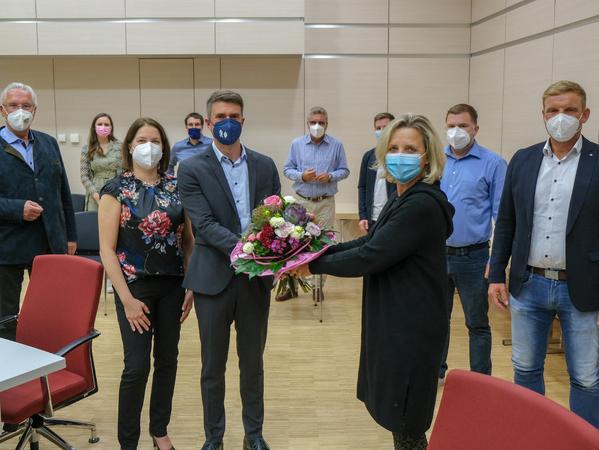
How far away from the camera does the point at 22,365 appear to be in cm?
197

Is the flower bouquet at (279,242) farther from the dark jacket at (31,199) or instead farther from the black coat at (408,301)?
the dark jacket at (31,199)

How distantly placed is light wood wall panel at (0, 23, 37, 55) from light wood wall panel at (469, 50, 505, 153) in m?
5.15

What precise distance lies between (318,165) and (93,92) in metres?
3.26

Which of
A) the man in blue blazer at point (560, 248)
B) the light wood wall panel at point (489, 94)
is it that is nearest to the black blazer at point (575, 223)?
the man in blue blazer at point (560, 248)

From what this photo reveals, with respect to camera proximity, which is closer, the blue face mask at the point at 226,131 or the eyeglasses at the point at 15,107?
the blue face mask at the point at 226,131

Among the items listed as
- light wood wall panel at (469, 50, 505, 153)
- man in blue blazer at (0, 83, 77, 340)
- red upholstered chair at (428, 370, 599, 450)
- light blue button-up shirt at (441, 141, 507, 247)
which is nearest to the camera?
red upholstered chair at (428, 370, 599, 450)

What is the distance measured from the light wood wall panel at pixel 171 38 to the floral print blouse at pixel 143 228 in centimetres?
432

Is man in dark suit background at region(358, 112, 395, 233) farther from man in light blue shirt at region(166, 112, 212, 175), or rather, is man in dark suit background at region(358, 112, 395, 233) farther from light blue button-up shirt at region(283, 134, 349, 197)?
man in light blue shirt at region(166, 112, 212, 175)

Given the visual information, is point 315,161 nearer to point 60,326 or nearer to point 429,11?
point 429,11

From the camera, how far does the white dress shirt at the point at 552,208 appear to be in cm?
253

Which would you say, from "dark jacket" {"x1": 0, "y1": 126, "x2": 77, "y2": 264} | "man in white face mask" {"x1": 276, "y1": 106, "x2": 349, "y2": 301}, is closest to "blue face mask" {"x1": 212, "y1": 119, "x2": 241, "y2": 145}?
"dark jacket" {"x1": 0, "y1": 126, "x2": 77, "y2": 264}

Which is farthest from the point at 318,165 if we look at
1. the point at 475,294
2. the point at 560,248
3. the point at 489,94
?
the point at 560,248

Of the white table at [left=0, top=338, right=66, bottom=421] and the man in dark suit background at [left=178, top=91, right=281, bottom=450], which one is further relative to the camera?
the man in dark suit background at [left=178, top=91, right=281, bottom=450]

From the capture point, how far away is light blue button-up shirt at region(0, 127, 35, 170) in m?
3.34
